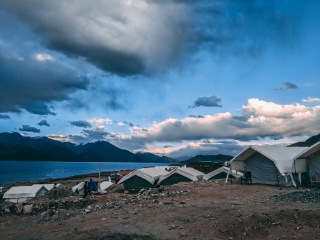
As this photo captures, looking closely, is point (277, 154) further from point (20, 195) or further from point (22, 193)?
point (20, 195)

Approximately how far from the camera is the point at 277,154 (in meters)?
30.8

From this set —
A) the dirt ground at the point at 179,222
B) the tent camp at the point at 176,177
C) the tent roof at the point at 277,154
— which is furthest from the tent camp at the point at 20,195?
the tent roof at the point at 277,154

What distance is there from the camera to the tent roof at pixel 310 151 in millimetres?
27538

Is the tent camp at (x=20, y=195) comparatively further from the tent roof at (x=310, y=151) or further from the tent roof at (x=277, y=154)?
the tent roof at (x=310, y=151)

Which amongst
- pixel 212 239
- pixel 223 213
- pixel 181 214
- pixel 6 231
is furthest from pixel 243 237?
pixel 6 231

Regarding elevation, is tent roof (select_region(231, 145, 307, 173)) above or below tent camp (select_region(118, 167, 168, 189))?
above

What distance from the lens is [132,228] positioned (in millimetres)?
14234

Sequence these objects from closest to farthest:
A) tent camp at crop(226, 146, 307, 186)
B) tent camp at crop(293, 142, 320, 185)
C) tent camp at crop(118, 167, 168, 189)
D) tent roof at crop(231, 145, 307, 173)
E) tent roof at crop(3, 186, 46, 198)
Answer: tent camp at crop(293, 142, 320, 185), tent roof at crop(231, 145, 307, 173), tent camp at crop(226, 146, 307, 186), tent camp at crop(118, 167, 168, 189), tent roof at crop(3, 186, 46, 198)

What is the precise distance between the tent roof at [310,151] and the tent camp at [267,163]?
1119 mm

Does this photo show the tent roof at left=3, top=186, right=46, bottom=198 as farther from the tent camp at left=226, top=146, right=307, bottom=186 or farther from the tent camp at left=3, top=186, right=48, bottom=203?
the tent camp at left=226, top=146, right=307, bottom=186

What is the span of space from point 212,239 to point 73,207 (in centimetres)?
1494

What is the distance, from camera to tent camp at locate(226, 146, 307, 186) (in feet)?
95.0

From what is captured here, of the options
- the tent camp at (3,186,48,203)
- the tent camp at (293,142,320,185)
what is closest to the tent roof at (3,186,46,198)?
the tent camp at (3,186,48,203)

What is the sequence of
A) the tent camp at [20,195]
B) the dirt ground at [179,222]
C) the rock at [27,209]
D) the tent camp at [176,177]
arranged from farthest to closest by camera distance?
the tent camp at [20,195] < the tent camp at [176,177] < the rock at [27,209] < the dirt ground at [179,222]
